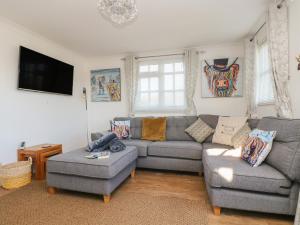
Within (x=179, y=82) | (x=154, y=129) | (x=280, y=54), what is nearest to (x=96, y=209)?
(x=154, y=129)

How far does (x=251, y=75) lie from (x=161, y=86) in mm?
1765

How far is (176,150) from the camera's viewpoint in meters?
2.71

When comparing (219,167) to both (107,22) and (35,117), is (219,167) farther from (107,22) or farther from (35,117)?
(35,117)

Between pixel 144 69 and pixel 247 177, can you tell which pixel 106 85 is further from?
pixel 247 177

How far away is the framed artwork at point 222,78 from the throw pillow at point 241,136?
1.09m

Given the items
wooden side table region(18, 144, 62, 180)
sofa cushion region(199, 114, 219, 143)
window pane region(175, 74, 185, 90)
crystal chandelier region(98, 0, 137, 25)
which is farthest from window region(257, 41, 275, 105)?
wooden side table region(18, 144, 62, 180)

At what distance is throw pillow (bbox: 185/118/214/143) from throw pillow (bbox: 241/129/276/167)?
1.00 metres

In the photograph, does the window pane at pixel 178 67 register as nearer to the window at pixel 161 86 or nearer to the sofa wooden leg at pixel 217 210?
the window at pixel 161 86

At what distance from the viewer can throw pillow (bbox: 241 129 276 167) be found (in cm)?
176

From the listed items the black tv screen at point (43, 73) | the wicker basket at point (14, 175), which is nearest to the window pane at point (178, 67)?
the black tv screen at point (43, 73)

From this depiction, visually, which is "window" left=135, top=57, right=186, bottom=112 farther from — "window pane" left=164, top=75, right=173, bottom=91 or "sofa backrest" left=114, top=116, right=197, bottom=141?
"sofa backrest" left=114, top=116, right=197, bottom=141

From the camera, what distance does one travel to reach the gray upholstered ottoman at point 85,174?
1885 millimetres

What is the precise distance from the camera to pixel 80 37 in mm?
3188

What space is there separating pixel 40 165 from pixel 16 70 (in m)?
1.52
